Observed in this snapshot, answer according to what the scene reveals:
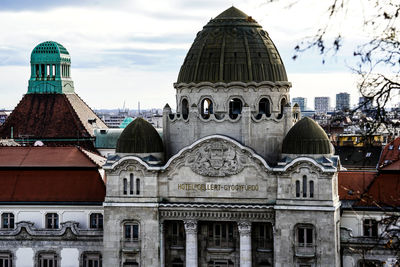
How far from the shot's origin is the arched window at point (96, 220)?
67.6 metres

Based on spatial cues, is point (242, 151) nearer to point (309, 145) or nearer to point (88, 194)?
point (309, 145)

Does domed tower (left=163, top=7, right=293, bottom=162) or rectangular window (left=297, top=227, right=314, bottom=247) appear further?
domed tower (left=163, top=7, right=293, bottom=162)

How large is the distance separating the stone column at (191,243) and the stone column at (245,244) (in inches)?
135

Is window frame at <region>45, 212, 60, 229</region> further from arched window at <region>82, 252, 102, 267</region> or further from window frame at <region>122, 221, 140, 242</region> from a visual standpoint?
window frame at <region>122, 221, 140, 242</region>

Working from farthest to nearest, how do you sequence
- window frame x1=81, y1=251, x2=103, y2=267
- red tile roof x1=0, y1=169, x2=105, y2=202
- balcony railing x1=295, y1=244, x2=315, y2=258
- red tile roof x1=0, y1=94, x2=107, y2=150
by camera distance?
red tile roof x1=0, y1=94, x2=107, y2=150 < red tile roof x1=0, y1=169, x2=105, y2=202 < window frame x1=81, y1=251, x2=103, y2=267 < balcony railing x1=295, y1=244, x2=315, y2=258

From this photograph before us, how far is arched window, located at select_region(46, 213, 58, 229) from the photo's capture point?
6788 centimetres

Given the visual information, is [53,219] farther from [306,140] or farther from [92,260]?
[306,140]

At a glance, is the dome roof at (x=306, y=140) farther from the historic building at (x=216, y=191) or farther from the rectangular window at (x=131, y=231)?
the rectangular window at (x=131, y=231)

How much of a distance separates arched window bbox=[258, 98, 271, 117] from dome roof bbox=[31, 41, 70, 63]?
4687 centimetres

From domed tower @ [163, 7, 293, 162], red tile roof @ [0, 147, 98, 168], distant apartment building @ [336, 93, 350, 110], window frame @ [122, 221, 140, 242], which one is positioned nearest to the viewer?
distant apartment building @ [336, 93, 350, 110]

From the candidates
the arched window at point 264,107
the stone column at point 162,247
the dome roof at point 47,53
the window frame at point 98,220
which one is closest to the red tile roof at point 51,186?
the window frame at point 98,220

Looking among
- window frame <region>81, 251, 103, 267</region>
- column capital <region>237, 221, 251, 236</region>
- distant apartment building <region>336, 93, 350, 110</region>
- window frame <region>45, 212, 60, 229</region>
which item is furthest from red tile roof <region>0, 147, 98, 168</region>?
distant apartment building <region>336, 93, 350, 110</region>

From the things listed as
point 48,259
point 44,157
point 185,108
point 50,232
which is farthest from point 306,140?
point 44,157

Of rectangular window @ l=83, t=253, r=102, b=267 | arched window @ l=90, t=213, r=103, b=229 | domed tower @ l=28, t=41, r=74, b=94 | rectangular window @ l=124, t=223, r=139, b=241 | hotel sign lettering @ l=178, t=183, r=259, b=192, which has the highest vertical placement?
domed tower @ l=28, t=41, r=74, b=94
